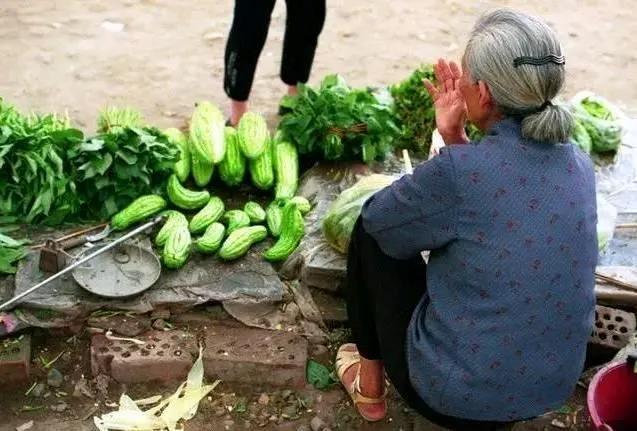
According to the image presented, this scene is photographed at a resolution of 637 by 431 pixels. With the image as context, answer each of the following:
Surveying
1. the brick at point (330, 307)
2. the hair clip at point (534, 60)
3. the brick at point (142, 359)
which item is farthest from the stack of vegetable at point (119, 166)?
the hair clip at point (534, 60)

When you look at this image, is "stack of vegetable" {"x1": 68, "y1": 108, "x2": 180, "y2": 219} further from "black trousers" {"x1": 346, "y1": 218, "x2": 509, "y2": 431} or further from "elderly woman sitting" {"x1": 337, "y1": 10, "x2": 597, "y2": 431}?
"elderly woman sitting" {"x1": 337, "y1": 10, "x2": 597, "y2": 431}

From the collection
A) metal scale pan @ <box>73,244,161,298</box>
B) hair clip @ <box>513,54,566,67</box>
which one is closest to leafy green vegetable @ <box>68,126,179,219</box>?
metal scale pan @ <box>73,244,161,298</box>

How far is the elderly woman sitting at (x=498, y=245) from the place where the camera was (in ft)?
7.69

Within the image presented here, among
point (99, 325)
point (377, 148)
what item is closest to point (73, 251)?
point (99, 325)

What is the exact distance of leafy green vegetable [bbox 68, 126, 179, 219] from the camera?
3596 millimetres

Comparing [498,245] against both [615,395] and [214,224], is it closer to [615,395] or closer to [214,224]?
[615,395]

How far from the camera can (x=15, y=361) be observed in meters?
3.20

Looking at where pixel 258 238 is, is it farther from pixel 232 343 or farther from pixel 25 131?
pixel 25 131

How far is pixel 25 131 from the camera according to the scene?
365cm

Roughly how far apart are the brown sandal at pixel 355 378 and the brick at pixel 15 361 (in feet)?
3.86

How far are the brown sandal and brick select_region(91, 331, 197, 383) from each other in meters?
0.56

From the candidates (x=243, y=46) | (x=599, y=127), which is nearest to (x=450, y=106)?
(x=243, y=46)

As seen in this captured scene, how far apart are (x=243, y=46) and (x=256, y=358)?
1710 mm

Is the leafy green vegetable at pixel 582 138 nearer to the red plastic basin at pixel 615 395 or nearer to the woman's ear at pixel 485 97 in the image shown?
the red plastic basin at pixel 615 395
